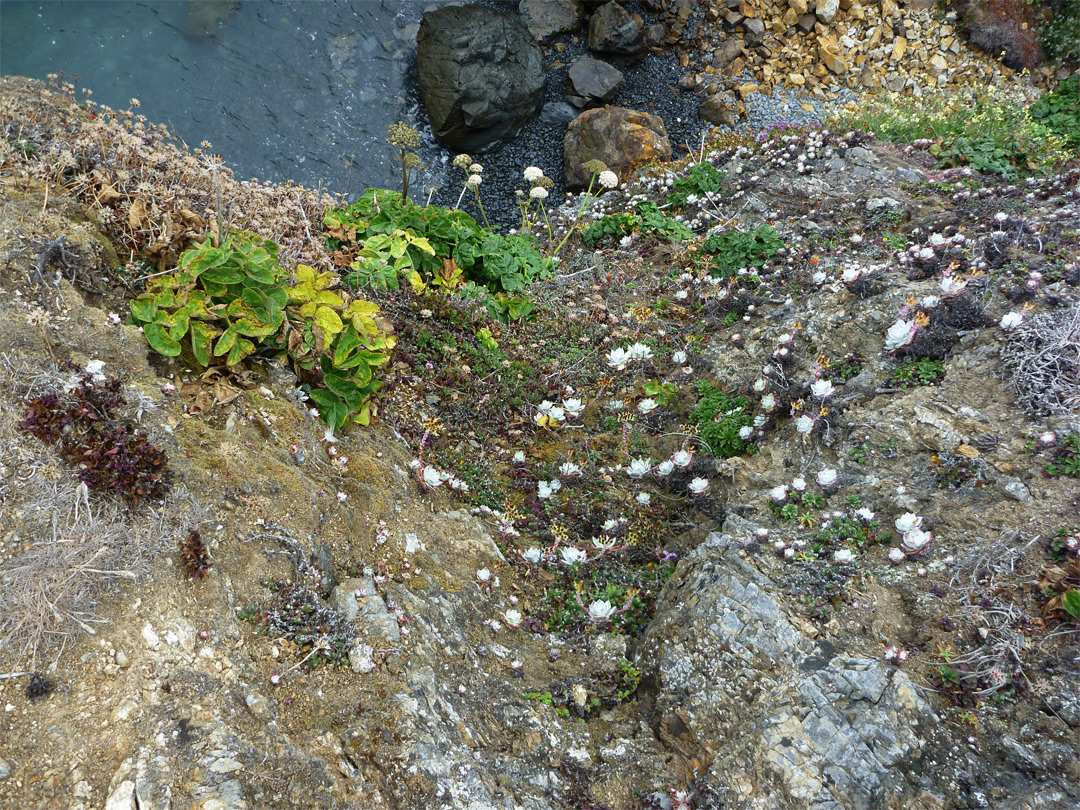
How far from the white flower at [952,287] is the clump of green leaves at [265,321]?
13.2ft

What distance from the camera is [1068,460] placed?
3.64m

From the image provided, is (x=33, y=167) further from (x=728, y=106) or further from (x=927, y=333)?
(x=728, y=106)

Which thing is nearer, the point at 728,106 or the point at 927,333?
the point at 927,333

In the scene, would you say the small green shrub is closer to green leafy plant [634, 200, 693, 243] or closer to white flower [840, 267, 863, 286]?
white flower [840, 267, 863, 286]

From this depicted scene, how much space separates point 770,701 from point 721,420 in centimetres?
225

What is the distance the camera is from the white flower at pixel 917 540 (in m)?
3.53

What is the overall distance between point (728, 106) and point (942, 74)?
179 inches

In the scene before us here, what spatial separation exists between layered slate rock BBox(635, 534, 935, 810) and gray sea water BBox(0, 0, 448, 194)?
8.71 m

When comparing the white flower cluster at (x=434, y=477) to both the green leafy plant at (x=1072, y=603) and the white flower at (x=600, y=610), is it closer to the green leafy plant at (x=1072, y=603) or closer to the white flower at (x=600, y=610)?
the white flower at (x=600, y=610)

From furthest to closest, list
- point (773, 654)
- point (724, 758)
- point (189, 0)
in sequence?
1. point (189, 0)
2. point (773, 654)
3. point (724, 758)

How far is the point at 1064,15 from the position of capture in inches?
485

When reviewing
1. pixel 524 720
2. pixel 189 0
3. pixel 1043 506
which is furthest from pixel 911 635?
pixel 189 0

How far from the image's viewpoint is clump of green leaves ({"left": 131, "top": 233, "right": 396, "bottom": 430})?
374 centimetres

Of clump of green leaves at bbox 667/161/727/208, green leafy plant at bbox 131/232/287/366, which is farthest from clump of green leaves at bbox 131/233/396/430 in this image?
clump of green leaves at bbox 667/161/727/208
